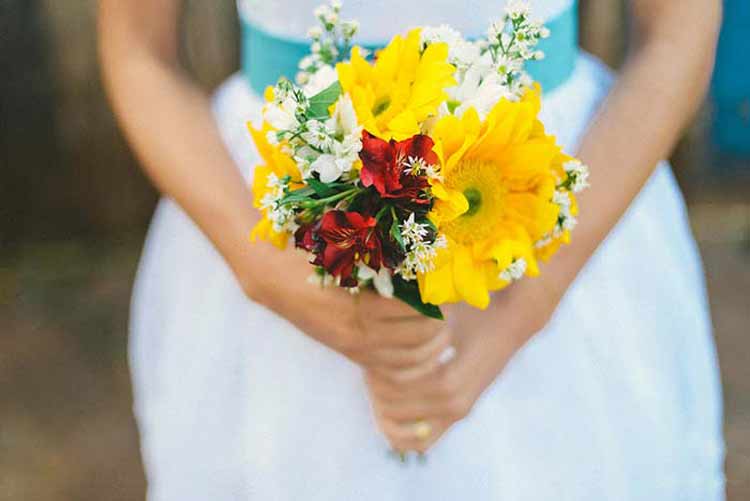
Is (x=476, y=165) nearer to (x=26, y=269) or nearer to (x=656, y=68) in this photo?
(x=656, y=68)

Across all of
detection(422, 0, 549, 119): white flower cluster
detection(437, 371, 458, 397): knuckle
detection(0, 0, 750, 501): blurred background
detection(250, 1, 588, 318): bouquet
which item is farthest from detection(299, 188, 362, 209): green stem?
detection(0, 0, 750, 501): blurred background

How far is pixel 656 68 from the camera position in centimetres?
105

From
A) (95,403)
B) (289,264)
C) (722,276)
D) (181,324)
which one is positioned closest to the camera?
(289,264)

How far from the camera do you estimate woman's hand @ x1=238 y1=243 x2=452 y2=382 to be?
36.6 inches

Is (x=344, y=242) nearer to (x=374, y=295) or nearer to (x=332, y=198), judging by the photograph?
(x=332, y=198)

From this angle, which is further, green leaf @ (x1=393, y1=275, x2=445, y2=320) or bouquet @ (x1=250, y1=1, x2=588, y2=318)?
green leaf @ (x1=393, y1=275, x2=445, y2=320)

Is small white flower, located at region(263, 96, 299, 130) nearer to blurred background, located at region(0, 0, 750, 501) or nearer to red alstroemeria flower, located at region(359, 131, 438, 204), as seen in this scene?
red alstroemeria flower, located at region(359, 131, 438, 204)

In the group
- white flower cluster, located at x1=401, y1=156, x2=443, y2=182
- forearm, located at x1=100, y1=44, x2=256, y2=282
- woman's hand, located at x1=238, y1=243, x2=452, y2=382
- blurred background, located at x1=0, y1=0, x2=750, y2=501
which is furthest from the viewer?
blurred background, located at x1=0, y1=0, x2=750, y2=501

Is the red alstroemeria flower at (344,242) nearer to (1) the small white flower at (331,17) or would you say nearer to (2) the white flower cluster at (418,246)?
(2) the white flower cluster at (418,246)

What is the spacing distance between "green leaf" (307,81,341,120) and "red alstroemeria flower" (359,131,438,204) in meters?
0.07

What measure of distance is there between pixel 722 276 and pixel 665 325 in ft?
6.20

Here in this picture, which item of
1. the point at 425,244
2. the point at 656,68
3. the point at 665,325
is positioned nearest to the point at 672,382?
the point at 665,325

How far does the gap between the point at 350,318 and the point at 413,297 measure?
14 centimetres

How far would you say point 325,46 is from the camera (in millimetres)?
897
